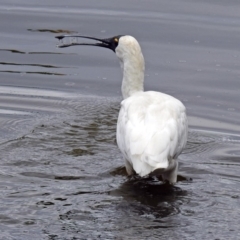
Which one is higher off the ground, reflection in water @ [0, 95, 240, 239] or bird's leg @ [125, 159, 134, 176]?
bird's leg @ [125, 159, 134, 176]

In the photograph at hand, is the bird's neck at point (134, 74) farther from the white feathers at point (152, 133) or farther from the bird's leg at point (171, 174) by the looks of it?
the bird's leg at point (171, 174)

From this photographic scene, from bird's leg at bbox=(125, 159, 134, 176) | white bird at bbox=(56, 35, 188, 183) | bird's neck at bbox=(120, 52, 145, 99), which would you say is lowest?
bird's leg at bbox=(125, 159, 134, 176)

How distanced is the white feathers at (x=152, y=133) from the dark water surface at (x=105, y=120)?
34 centimetres

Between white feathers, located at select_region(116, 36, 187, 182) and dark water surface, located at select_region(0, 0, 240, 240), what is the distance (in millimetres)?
344

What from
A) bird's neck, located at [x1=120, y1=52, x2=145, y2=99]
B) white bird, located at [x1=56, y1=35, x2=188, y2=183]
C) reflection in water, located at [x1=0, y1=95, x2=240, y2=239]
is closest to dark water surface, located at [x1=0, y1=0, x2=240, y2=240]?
reflection in water, located at [x1=0, y1=95, x2=240, y2=239]

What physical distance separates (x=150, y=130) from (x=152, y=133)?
0.19 ft

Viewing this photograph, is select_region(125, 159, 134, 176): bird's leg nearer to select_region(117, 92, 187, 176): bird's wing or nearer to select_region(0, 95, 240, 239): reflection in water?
select_region(0, 95, 240, 239): reflection in water

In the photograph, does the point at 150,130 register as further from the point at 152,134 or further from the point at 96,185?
the point at 96,185

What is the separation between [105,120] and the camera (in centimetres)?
1048

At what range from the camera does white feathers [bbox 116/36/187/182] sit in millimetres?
7453

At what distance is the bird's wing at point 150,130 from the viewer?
7.45 metres

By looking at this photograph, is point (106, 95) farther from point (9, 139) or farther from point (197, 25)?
point (197, 25)

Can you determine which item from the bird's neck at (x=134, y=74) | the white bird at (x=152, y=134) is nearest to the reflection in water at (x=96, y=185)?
the white bird at (x=152, y=134)

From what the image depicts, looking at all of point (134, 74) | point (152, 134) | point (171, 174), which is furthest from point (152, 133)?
point (134, 74)
